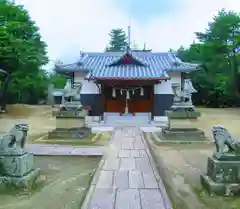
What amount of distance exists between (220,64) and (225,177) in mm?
22018

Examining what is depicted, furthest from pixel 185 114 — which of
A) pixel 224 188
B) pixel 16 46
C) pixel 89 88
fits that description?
pixel 16 46

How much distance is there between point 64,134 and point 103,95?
285 inches

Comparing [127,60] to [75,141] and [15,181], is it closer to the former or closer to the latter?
[75,141]

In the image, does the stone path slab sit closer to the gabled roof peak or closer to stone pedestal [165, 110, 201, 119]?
stone pedestal [165, 110, 201, 119]

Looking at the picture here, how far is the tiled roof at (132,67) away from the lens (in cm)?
1711

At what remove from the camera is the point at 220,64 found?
24500 mm

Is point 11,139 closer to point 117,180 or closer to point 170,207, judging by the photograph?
point 117,180


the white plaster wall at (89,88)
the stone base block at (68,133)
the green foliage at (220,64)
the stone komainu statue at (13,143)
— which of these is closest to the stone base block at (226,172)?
the stone komainu statue at (13,143)

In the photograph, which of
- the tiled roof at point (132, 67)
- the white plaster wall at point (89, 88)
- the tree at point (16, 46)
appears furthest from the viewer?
the tree at point (16, 46)

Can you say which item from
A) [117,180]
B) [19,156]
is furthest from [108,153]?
[19,156]

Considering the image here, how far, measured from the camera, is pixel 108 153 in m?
8.02

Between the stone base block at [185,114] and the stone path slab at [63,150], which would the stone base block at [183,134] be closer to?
the stone base block at [185,114]

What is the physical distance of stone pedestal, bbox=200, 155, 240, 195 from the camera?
14.9 ft

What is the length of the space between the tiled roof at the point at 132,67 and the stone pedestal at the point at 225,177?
12.0 metres
